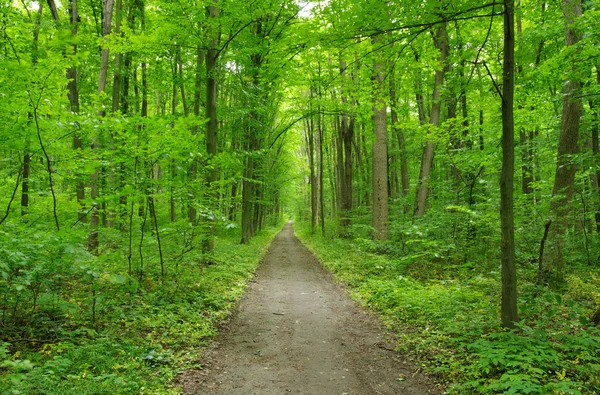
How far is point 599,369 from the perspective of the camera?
3.50 meters

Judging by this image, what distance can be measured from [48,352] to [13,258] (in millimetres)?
1195

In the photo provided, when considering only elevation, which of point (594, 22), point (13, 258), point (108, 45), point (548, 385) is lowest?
point (548, 385)

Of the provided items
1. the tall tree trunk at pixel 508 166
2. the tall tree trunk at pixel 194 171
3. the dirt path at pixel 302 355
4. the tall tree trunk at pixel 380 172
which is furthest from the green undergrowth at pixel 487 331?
the tall tree trunk at pixel 194 171

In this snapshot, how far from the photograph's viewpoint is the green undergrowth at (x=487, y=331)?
12.0 feet

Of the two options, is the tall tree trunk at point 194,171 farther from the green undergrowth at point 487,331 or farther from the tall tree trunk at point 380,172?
the tall tree trunk at point 380,172

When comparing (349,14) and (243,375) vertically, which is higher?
(349,14)

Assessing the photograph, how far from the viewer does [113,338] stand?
15.6ft

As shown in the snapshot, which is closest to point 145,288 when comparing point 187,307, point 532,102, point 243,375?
point 187,307

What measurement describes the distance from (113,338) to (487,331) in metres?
5.35

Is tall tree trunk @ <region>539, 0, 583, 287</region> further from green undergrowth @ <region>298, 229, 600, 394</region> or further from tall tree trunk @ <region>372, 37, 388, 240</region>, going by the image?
tall tree trunk @ <region>372, 37, 388, 240</region>

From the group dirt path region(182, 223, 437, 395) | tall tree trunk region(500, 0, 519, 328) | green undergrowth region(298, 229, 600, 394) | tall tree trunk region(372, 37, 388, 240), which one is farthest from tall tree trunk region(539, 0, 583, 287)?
tall tree trunk region(372, 37, 388, 240)

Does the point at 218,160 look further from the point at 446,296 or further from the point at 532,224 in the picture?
the point at 532,224

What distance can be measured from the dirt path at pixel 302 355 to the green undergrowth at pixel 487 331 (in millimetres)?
431

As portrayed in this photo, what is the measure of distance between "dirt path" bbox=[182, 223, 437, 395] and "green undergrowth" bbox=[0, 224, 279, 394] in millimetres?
418
